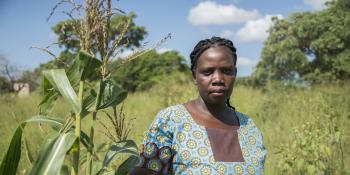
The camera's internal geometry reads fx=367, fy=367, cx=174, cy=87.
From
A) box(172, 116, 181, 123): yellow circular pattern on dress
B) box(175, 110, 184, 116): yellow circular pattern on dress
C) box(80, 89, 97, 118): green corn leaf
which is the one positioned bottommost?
box(172, 116, 181, 123): yellow circular pattern on dress

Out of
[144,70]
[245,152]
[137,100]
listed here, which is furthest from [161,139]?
[144,70]

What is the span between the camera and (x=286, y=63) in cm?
1155

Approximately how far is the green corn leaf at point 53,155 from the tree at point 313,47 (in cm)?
1011

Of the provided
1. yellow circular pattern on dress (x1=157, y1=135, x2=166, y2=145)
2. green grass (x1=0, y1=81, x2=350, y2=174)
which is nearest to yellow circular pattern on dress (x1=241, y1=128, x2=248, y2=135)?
yellow circular pattern on dress (x1=157, y1=135, x2=166, y2=145)

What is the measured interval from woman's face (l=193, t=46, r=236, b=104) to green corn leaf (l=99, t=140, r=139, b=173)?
487 millimetres

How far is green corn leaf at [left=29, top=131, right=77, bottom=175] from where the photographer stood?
1142 millimetres

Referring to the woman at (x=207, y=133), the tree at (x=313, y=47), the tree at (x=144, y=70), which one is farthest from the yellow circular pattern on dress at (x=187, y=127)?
the tree at (x=144, y=70)

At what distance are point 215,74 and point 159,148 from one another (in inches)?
16.5

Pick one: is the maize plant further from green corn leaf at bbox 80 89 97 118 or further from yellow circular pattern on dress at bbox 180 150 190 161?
yellow circular pattern on dress at bbox 180 150 190 161

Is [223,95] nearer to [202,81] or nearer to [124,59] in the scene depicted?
[202,81]

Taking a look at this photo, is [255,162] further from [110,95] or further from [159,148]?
[110,95]

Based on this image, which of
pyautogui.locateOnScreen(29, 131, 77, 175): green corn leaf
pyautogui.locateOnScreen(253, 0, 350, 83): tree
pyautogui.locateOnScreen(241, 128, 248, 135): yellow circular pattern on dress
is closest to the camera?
pyautogui.locateOnScreen(29, 131, 77, 175): green corn leaf

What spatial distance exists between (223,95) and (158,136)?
0.36 m

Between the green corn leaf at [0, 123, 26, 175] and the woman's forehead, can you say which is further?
the woman's forehead
